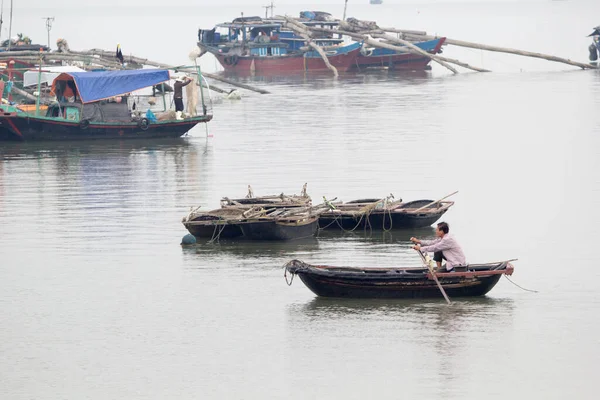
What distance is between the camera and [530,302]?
762 inches

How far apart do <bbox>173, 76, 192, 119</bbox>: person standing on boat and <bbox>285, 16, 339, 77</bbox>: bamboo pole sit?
3297 cm

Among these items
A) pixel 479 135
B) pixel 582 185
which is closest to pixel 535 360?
pixel 582 185

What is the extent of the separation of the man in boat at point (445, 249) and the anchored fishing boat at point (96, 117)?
23139 mm

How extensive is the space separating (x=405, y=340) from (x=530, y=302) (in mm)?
3181

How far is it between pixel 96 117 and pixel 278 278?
2227 centimetres

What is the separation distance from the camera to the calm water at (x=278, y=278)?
1612 centimetres

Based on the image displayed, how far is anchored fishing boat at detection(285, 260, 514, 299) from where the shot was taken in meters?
18.7

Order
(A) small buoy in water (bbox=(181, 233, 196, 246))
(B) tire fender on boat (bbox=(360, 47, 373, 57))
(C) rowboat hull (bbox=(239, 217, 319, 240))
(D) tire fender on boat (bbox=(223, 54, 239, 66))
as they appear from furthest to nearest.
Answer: (D) tire fender on boat (bbox=(223, 54, 239, 66))
(B) tire fender on boat (bbox=(360, 47, 373, 57))
(A) small buoy in water (bbox=(181, 233, 196, 246))
(C) rowboat hull (bbox=(239, 217, 319, 240))

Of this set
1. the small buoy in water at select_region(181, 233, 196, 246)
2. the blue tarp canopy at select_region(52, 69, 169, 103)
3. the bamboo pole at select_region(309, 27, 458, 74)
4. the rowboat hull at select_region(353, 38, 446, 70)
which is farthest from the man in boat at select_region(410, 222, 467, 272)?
the rowboat hull at select_region(353, 38, 446, 70)

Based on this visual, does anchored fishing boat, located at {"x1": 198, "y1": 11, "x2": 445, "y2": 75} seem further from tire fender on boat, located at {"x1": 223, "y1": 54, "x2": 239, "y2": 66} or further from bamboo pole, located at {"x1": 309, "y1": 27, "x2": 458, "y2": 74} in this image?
bamboo pole, located at {"x1": 309, "y1": 27, "x2": 458, "y2": 74}

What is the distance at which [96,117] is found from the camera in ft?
137

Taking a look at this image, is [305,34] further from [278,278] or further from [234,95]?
[278,278]

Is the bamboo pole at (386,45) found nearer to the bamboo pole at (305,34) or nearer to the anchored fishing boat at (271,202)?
the bamboo pole at (305,34)

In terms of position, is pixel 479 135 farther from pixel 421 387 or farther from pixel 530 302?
pixel 421 387
